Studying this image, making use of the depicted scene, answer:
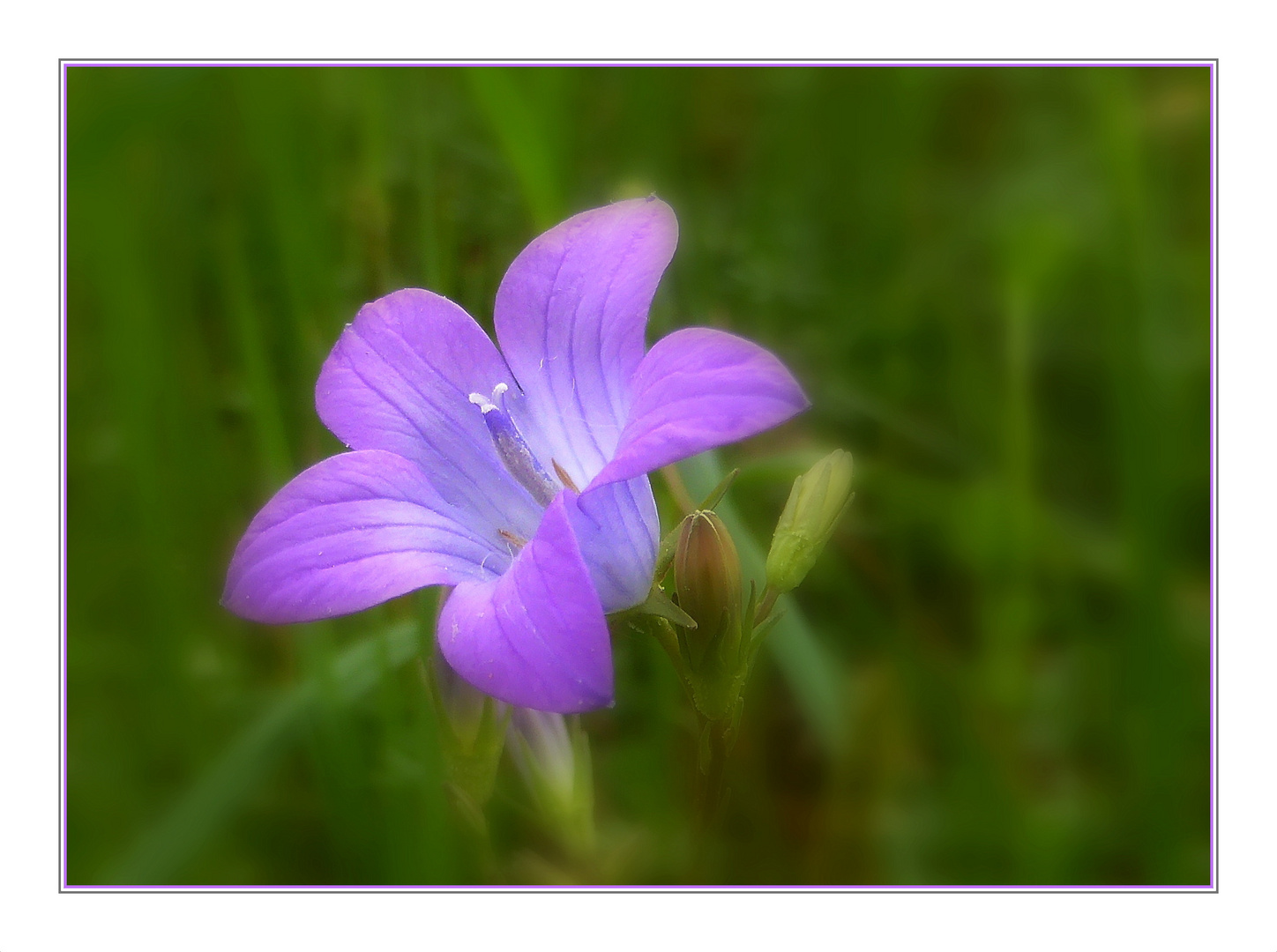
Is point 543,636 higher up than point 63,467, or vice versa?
point 63,467

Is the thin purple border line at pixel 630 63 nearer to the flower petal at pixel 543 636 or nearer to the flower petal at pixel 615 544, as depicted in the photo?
the flower petal at pixel 615 544

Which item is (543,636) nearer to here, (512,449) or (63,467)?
(512,449)

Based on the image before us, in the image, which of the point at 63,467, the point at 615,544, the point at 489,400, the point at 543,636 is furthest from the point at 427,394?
the point at 63,467

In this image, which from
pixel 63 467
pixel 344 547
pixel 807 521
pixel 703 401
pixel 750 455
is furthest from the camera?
pixel 750 455
